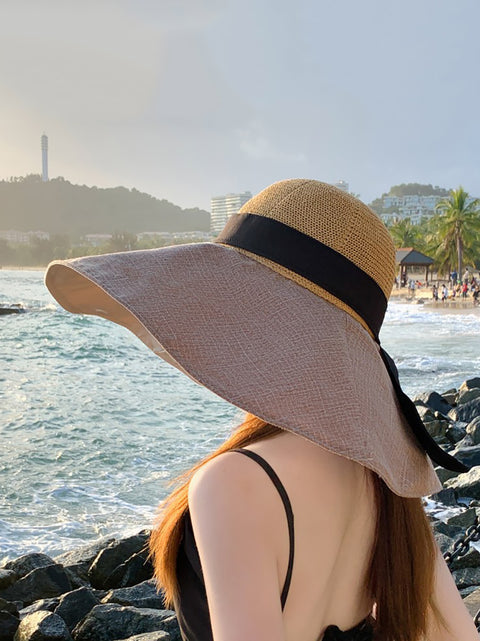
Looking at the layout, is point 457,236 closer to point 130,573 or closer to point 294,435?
point 130,573

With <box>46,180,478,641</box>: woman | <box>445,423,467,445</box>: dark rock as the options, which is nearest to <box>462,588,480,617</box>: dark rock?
<box>46,180,478,641</box>: woman

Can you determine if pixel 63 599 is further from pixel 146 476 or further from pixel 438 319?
pixel 438 319

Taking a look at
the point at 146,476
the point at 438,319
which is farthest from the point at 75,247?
the point at 146,476

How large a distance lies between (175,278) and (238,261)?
3.9 inches

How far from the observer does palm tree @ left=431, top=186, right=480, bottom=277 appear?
50.4 m

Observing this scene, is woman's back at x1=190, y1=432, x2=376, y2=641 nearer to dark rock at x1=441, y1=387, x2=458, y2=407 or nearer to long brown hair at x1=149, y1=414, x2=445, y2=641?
long brown hair at x1=149, y1=414, x2=445, y2=641

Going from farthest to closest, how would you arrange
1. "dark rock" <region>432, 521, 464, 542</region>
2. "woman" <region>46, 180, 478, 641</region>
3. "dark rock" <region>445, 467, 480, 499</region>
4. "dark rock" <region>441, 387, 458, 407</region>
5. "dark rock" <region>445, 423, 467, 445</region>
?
"dark rock" <region>441, 387, 458, 407</region> → "dark rock" <region>445, 423, 467, 445</region> → "dark rock" <region>445, 467, 480, 499</region> → "dark rock" <region>432, 521, 464, 542</region> → "woman" <region>46, 180, 478, 641</region>

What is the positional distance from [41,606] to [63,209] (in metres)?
178

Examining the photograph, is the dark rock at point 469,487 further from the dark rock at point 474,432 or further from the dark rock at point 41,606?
the dark rock at point 41,606

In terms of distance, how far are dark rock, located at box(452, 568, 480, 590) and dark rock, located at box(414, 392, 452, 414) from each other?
7.11 m

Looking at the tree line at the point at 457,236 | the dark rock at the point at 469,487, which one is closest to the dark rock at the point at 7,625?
the dark rock at the point at 469,487

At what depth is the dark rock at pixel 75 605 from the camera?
13.4 feet

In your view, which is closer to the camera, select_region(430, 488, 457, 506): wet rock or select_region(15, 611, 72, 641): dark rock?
select_region(15, 611, 72, 641): dark rock

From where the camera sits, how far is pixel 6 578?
15.4 feet
